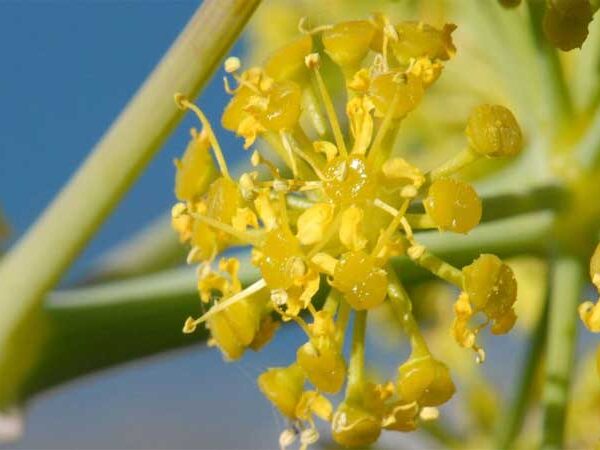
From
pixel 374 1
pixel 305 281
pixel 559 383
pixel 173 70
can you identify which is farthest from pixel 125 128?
pixel 374 1

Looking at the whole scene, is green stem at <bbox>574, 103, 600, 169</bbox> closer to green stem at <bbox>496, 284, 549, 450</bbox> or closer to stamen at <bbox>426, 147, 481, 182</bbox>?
green stem at <bbox>496, 284, 549, 450</bbox>

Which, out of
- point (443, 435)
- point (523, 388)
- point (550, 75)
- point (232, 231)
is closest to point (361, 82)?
point (232, 231)

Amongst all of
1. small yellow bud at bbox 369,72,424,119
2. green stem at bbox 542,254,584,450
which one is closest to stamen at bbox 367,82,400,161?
small yellow bud at bbox 369,72,424,119

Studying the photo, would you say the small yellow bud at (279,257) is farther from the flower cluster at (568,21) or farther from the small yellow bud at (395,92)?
the flower cluster at (568,21)

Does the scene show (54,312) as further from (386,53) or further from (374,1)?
(374,1)

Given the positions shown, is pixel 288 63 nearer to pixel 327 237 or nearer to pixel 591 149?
pixel 327 237
